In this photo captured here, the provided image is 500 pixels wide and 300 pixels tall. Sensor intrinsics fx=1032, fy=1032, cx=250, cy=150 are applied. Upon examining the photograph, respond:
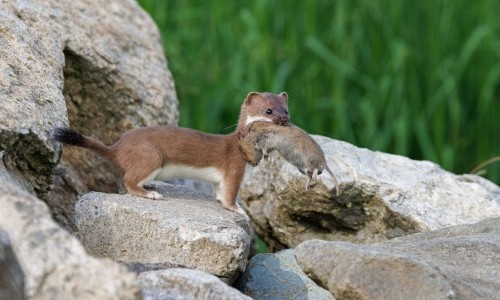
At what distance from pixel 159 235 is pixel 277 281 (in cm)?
62

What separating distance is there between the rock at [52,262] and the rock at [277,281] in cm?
152

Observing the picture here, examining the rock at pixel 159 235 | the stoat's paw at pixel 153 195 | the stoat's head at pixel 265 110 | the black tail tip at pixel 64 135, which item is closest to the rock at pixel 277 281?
the rock at pixel 159 235

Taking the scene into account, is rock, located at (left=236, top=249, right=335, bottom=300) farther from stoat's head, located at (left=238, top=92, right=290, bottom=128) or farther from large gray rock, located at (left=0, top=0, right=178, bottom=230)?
large gray rock, located at (left=0, top=0, right=178, bottom=230)

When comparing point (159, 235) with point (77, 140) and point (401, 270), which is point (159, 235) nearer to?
point (77, 140)

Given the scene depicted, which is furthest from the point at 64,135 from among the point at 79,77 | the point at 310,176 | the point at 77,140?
the point at 79,77

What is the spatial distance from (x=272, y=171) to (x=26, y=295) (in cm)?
267

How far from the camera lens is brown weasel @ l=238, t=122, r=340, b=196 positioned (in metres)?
4.71

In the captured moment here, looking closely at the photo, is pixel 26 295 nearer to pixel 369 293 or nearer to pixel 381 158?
pixel 369 293

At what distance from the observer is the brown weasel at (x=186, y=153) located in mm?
4812

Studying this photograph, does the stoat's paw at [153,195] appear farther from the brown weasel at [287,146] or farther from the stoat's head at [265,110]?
the stoat's head at [265,110]

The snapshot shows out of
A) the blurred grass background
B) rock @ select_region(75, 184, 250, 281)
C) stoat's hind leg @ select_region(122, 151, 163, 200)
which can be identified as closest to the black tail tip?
rock @ select_region(75, 184, 250, 281)

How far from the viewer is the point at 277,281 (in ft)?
14.7

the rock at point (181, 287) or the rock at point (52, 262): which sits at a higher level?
the rock at point (52, 262)

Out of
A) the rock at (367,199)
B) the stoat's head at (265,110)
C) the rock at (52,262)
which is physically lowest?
the rock at (367,199)
